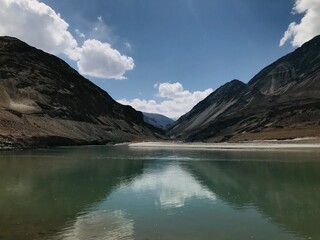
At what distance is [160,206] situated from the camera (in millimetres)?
30578

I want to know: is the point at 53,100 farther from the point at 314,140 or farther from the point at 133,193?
the point at 133,193

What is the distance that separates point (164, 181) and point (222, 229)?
77.0 ft

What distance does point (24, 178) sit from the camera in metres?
48.4

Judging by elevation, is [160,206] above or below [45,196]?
below

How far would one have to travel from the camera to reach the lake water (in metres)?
22.4

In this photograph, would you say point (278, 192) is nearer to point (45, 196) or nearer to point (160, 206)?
point (160, 206)

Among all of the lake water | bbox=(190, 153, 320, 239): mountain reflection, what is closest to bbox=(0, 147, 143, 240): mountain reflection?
the lake water

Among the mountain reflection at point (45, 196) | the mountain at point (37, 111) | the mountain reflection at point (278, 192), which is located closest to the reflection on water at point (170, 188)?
the mountain reflection at point (278, 192)

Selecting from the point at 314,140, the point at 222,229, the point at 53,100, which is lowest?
the point at 222,229

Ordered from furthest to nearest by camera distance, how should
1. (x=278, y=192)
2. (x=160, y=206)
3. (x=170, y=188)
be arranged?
(x=170, y=188) → (x=278, y=192) → (x=160, y=206)

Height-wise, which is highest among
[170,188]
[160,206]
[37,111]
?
[37,111]

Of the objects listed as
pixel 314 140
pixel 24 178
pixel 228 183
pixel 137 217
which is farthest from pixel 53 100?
pixel 137 217

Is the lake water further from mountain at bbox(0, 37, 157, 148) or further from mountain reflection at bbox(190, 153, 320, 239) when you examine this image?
mountain at bbox(0, 37, 157, 148)

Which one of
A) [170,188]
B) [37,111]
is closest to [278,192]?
[170,188]
